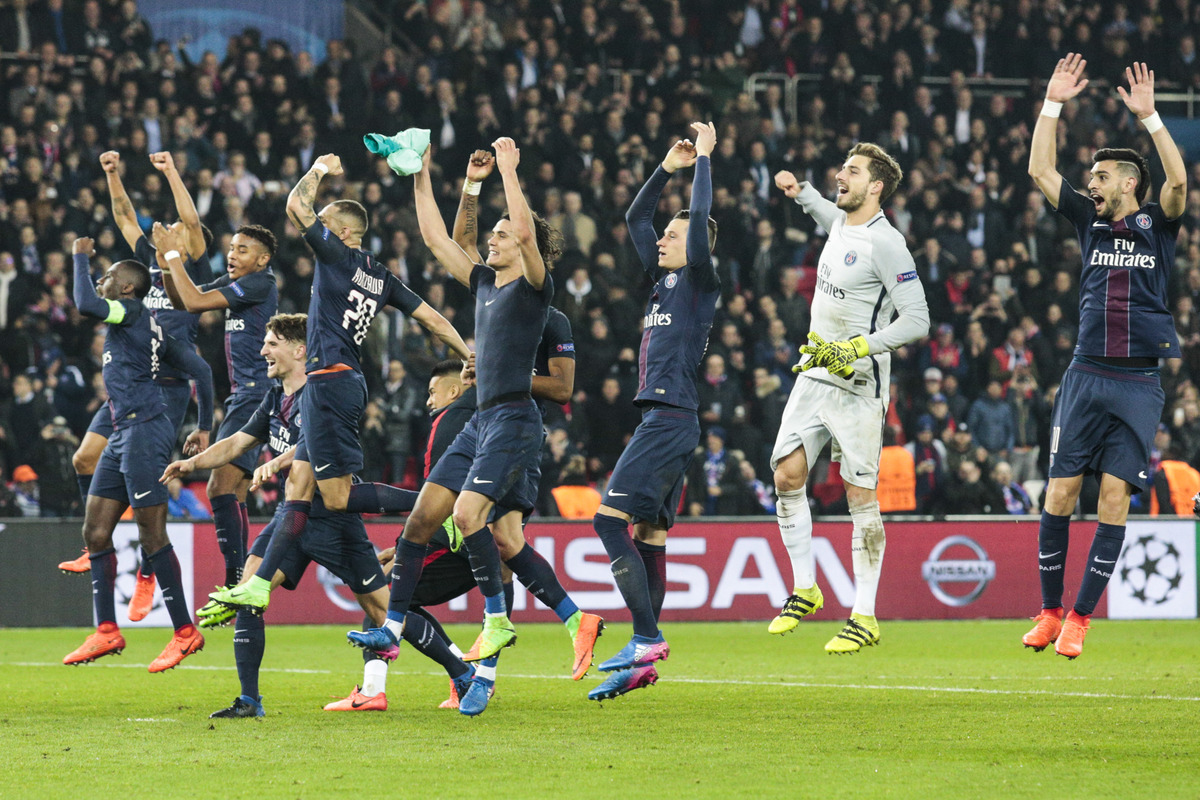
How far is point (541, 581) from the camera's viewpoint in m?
8.81

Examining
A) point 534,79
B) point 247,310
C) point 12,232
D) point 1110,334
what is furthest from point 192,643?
point 534,79

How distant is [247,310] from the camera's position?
1131 cm

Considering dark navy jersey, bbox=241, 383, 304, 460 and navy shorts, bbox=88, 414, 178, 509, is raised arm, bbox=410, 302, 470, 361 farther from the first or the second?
navy shorts, bbox=88, 414, 178, 509

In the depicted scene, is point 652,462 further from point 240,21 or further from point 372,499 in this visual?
point 240,21

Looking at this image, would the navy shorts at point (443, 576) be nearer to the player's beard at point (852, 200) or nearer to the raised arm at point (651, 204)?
the raised arm at point (651, 204)

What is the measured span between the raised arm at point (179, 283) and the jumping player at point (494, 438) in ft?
7.90

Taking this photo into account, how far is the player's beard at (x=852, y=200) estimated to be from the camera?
9.00 meters

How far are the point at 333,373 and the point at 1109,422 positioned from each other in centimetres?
456

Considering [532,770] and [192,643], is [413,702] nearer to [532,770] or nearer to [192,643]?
[192,643]

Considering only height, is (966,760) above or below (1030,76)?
below

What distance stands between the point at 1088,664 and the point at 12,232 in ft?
43.0

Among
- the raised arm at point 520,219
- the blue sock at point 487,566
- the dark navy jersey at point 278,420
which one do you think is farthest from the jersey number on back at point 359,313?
the blue sock at point 487,566

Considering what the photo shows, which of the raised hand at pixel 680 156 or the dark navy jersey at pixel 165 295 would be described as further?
the dark navy jersey at pixel 165 295

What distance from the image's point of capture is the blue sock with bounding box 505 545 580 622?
8.75 metres
